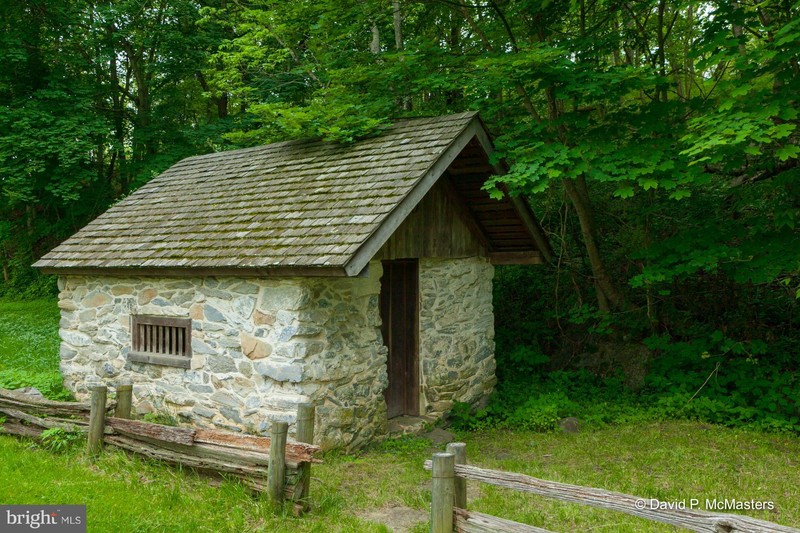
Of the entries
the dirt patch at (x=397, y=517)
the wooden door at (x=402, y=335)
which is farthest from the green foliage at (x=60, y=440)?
the wooden door at (x=402, y=335)

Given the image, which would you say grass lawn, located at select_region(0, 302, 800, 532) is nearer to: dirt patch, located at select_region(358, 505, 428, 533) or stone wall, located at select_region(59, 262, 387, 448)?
dirt patch, located at select_region(358, 505, 428, 533)

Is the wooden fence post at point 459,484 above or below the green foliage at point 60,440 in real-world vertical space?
above

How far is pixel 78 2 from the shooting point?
16.4 m

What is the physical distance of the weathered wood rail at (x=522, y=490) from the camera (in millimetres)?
3414

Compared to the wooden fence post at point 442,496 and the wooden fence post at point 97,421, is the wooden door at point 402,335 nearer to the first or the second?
the wooden fence post at point 97,421

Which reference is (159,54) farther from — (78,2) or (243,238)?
(243,238)

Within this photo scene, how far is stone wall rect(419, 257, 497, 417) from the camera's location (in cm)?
859

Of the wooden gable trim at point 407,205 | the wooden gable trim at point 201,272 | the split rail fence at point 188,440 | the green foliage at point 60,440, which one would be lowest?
the green foliage at point 60,440

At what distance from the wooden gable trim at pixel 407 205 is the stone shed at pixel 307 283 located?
2cm

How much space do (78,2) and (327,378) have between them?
1440cm

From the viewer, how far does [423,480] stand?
6.22 meters

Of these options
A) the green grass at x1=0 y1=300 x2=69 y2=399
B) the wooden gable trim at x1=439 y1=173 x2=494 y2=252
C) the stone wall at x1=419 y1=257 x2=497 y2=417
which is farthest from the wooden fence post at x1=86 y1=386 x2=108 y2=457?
the wooden gable trim at x1=439 y1=173 x2=494 y2=252

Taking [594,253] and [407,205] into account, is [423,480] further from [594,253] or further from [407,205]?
[594,253]

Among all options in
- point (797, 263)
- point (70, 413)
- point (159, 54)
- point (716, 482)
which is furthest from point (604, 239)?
point (159, 54)
